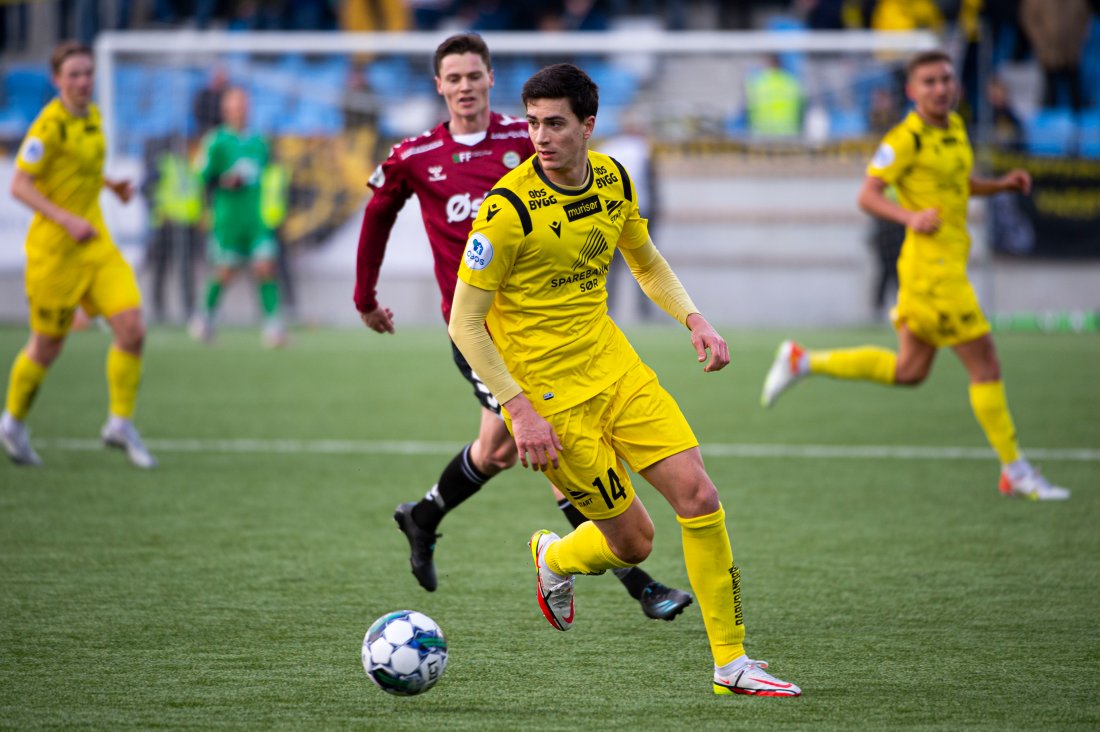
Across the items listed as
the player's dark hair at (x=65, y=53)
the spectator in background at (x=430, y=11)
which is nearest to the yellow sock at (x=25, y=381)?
the player's dark hair at (x=65, y=53)

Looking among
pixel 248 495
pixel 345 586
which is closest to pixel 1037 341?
pixel 248 495

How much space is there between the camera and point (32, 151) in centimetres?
792

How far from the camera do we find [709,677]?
4398 millimetres

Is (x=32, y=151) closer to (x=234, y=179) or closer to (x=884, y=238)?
(x=234, y=179)

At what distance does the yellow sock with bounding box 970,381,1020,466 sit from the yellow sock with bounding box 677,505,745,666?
3582mm

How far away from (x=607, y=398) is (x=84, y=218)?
491 cm

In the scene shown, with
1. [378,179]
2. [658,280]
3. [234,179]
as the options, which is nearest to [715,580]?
[658,280]

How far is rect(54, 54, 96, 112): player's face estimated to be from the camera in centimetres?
795

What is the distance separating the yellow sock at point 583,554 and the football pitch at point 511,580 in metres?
0.29

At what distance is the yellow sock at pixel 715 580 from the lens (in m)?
4.25

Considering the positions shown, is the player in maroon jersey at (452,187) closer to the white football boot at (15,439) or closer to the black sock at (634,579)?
the black sock at (634,579)

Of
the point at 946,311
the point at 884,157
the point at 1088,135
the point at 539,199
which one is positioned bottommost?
the point at 946,311

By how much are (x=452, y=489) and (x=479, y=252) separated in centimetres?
181

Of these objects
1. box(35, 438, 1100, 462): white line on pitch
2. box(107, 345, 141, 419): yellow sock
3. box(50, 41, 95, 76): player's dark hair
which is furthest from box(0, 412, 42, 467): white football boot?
box(50, 41, 95, 76): player's dark hair
